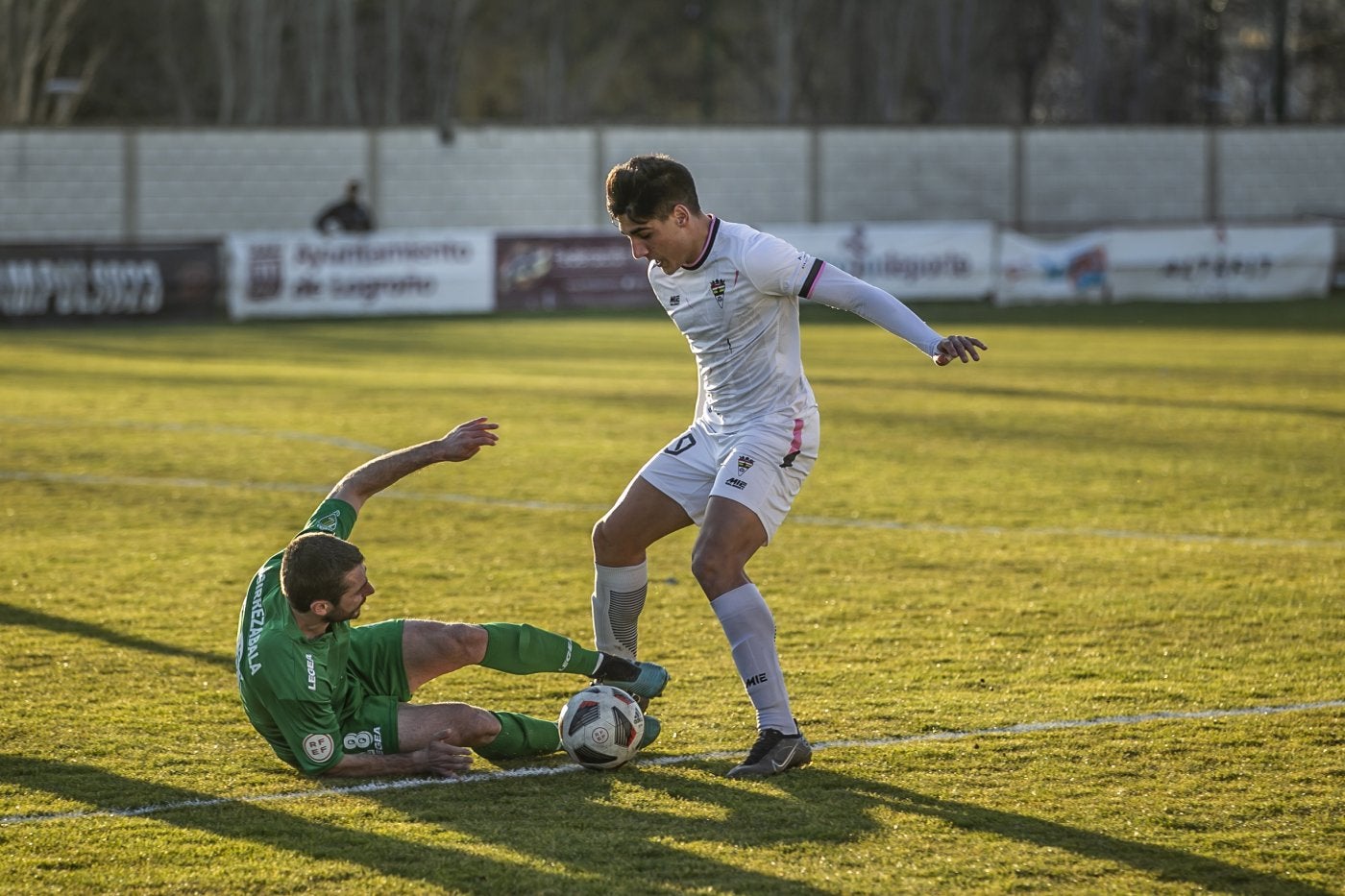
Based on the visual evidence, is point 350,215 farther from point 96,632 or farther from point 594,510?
point 96,632

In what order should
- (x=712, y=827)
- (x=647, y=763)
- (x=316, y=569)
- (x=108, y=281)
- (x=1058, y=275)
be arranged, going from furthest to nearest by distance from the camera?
(x=1058, y=275)
(x=108, y=281)
(x=647, y=763)
(x=316, y=569)
(x=712, y=827)

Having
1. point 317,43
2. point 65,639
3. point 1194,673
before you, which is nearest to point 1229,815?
point 1194,673

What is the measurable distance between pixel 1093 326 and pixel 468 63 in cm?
4544

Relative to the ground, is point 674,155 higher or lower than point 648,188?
higher

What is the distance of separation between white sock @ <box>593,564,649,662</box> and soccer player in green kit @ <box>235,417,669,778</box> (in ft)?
0.51

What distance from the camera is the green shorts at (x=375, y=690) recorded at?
5.38 m

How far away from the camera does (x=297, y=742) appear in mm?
5211

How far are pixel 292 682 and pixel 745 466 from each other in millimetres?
1610

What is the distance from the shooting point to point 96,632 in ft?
24.0

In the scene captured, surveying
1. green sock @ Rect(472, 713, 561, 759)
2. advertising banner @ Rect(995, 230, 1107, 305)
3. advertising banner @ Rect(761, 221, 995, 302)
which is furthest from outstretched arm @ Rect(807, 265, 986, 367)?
advertising banner @ Rect(995, 230, 1107, 305)

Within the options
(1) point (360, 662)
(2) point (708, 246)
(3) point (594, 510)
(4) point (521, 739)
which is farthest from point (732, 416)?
(3) point (594, 510)

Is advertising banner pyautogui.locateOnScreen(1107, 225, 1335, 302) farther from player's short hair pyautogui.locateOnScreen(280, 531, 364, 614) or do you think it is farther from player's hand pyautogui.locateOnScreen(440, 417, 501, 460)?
player's short hair pyautogui.locateOnScreen(280, 531, 364, 614)

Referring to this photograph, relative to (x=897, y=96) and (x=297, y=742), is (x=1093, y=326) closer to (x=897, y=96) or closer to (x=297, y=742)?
(x=297, y=742)

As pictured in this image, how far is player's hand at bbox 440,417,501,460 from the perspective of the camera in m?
5.50
